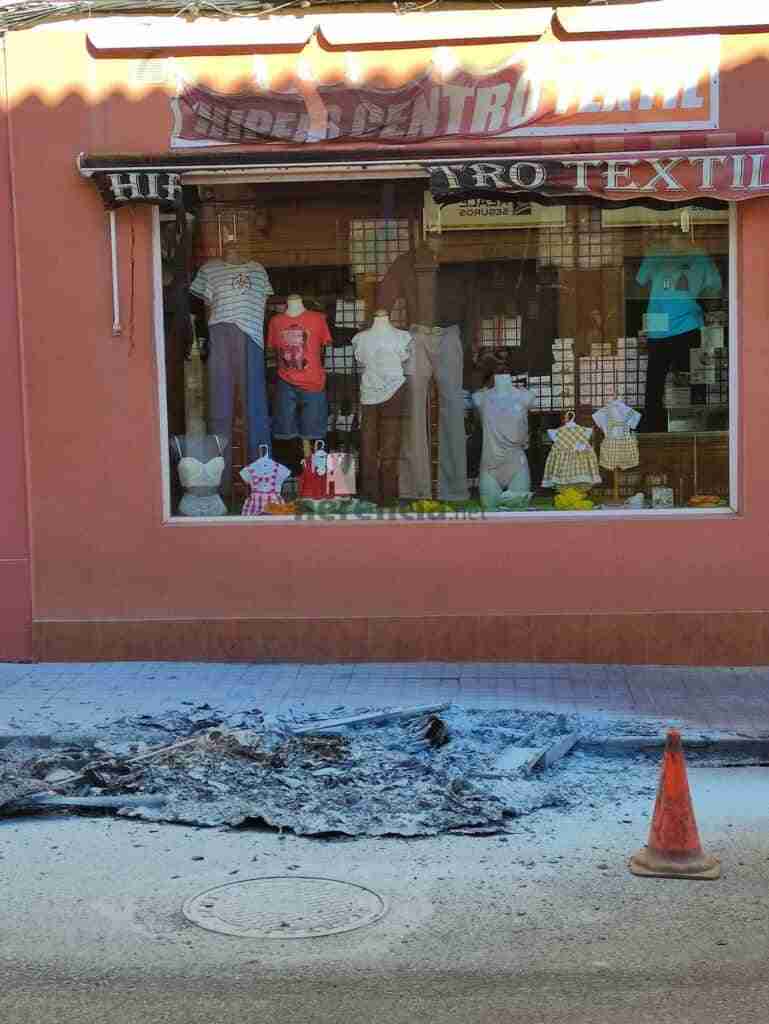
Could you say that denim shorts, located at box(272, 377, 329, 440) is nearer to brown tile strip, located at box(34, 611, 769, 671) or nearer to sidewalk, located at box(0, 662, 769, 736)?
brown tile strip, located at box(34, 611, 769, 671)

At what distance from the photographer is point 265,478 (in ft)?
32.8

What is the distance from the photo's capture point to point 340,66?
9.27 m

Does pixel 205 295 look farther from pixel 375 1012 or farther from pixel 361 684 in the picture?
pixel 375 1012

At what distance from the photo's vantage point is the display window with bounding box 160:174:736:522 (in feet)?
31.7

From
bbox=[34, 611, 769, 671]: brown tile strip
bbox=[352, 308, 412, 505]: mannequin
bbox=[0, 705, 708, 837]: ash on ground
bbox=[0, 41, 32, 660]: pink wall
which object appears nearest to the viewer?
bbox=[0, 705, 708, 837]: ash on ground

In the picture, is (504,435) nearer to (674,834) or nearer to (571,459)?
(571,459)

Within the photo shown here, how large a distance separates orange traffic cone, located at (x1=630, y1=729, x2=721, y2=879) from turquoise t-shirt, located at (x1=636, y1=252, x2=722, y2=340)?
4810 mm

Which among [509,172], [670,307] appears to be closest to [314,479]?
[509,172]

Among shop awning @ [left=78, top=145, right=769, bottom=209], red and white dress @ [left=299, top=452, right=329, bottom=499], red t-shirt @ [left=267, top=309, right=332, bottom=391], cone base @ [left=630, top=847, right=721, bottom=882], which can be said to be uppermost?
shop awning @ [left=78, top=145, right=769, bottom=209]

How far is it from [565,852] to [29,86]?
655cm

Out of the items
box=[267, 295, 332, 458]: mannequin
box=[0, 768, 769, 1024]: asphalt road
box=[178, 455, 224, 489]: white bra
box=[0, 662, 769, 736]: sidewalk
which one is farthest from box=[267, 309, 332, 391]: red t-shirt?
box=[0, 768, 769, 1024]: asphalt road

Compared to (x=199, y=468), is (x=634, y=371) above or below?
above

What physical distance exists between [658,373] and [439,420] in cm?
164

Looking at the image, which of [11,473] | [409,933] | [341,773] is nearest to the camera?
[409,933]
